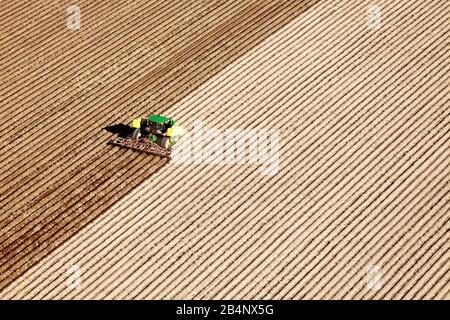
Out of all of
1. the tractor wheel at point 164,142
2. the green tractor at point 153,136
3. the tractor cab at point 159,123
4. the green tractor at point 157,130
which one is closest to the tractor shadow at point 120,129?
the green tractor at point 153,136

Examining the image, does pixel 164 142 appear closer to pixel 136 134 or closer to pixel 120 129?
pixel 136 134

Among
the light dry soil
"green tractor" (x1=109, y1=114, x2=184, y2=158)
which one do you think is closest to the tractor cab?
"green tractor" (x1=109, y1=114, x2=184, y2=158)

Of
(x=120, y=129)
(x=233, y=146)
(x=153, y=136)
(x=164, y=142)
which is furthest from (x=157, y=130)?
(x=233, y=146)

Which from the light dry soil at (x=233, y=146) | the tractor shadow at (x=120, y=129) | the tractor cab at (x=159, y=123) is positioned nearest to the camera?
the light dry soil at (x=233, y=146)

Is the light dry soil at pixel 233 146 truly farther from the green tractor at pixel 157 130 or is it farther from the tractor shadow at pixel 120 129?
the green tractor at pixel 157 130

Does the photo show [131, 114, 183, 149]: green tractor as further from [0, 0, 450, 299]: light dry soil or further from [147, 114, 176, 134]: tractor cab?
→ [0, 0, 450, 299]: light dry soil

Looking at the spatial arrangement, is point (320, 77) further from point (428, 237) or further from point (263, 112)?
point (428, 237)
